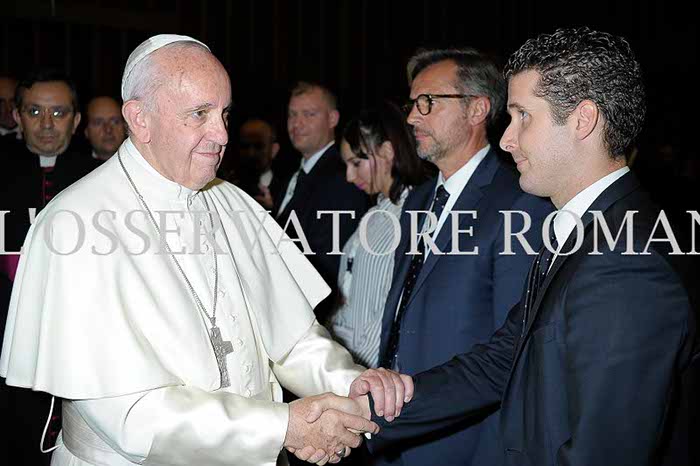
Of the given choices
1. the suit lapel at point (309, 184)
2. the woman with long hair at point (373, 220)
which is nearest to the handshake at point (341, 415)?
the woman with long hair at point (373, 220)

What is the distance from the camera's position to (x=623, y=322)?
6.17ft

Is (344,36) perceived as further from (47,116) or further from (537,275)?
(537,275)

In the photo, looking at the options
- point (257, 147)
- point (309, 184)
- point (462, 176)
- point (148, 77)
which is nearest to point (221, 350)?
point (148, 77)

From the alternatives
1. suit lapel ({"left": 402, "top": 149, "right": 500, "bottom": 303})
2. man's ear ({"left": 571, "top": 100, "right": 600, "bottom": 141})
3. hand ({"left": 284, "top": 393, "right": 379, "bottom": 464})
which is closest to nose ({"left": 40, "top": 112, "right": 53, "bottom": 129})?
suit lapel ({"left": 402, "top": 149, "right": 500, "bottom": 303})

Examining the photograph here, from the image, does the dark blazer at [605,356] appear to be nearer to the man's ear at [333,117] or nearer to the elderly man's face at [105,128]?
the man's ear at [333,117]

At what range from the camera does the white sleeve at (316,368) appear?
2818 millimetres

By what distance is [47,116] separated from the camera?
4418 millimetres

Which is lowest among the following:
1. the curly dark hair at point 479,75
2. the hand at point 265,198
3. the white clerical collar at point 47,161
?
the hand at point 265,198

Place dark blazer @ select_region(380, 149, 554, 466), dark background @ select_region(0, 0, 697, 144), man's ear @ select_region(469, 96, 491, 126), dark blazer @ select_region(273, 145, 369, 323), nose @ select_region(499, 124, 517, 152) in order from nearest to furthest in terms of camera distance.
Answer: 1. nose @ select_region(499, 124, 517, 152)
2. dark blazer @ select_region(380, 149, 554, 466)
3. man's ear @ select_region(469, 96, 491, 126)
4. dark blazer @ select_region(273, 145, 369, 323)
5. dark background @ select_region(0, 0, 697, 144)

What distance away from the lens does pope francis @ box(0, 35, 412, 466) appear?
2.30 m

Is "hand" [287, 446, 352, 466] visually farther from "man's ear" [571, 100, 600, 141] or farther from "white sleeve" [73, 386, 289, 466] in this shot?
"man's ear" [571, 100, 600, 141]

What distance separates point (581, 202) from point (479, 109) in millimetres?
1430

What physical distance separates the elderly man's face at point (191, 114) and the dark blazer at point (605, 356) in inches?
40.4

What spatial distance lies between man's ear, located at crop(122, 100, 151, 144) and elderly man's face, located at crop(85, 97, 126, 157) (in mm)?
4004
